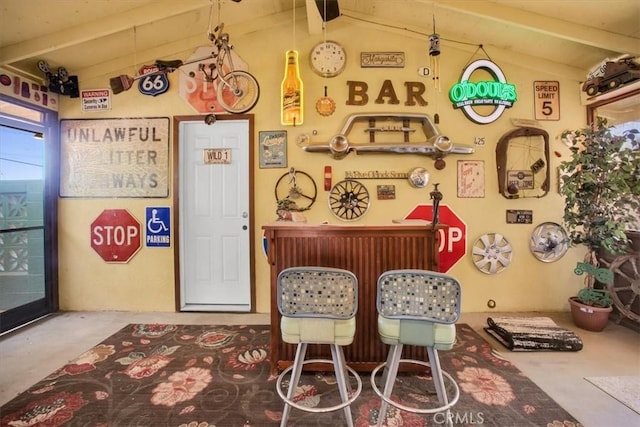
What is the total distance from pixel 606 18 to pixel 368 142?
7.44ft

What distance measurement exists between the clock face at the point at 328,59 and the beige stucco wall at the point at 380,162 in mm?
81

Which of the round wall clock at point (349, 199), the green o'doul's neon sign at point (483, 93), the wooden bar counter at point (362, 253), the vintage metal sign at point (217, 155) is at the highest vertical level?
the green o'doul's neon sign at point (483, 93)

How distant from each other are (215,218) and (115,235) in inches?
45.6

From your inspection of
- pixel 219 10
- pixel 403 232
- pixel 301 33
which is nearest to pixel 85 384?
pixel 403 232

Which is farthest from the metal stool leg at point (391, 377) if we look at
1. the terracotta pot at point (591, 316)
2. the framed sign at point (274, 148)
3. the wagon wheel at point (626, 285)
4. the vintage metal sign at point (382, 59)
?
the vintage metal sign at point (382, 59)

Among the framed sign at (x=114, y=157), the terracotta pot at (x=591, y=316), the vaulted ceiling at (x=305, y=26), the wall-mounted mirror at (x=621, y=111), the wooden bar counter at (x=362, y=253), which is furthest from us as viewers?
the framed sign at (x=114, y=157)

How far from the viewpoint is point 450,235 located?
3264mm

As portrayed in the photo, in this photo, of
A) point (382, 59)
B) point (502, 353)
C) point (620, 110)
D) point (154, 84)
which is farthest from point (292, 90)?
point (620, 110)

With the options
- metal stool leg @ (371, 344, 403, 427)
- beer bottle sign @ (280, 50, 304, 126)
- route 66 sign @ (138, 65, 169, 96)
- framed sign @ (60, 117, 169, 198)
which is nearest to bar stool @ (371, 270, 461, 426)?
metal stool leg @ (371, 344, 403, 427)

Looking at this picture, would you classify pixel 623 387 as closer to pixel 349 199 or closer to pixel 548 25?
pixel 349 199

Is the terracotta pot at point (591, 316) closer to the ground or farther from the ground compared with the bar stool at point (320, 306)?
closer to the ground

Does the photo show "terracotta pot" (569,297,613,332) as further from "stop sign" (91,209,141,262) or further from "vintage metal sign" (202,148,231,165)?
"stop sign" (91,209,141,262)

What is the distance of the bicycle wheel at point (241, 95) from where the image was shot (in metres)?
3.22

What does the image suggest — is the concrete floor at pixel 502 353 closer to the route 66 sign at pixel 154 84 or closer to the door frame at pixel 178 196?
the door frame at pixel 178 196
